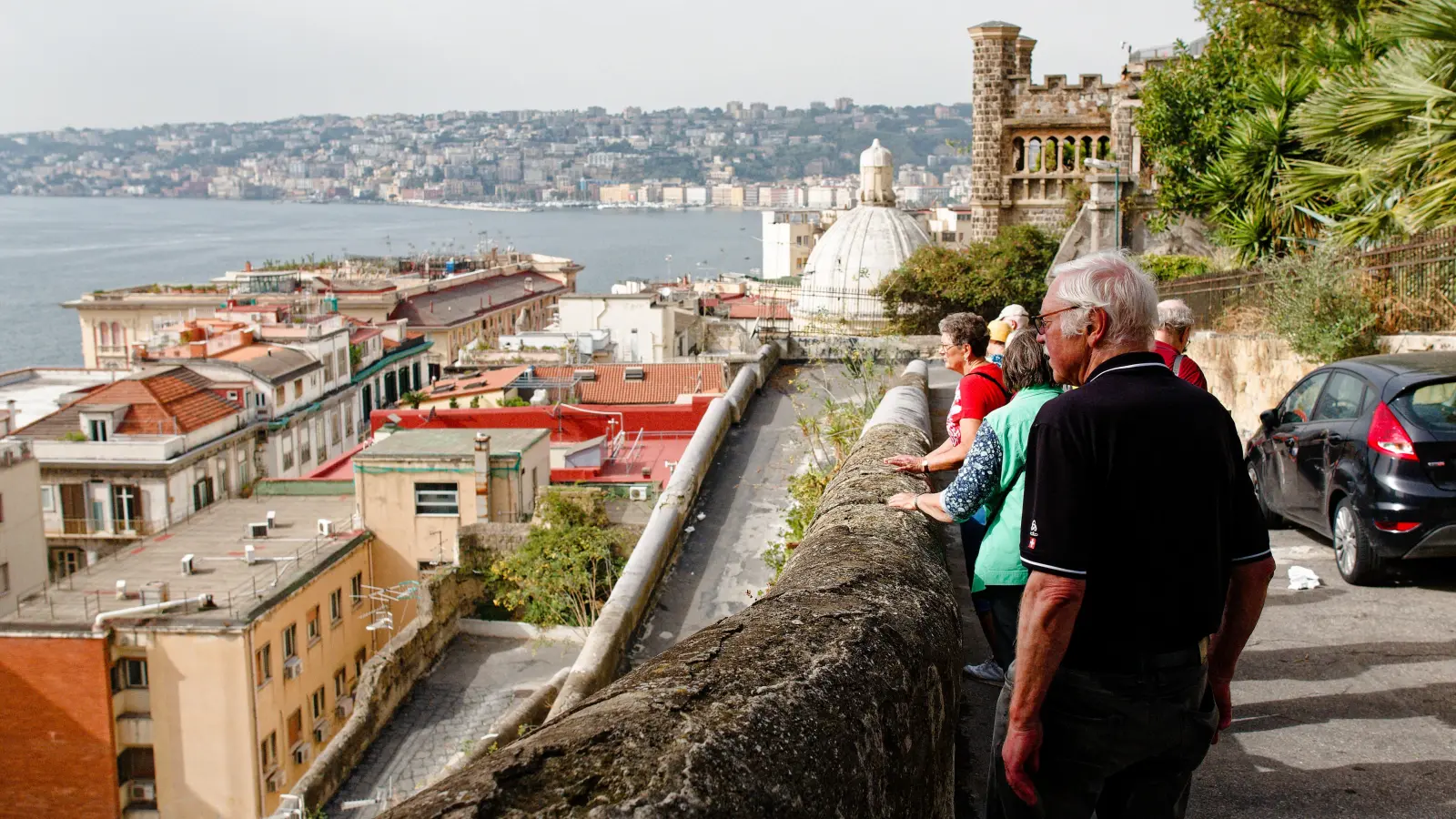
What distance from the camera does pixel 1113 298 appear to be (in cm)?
290

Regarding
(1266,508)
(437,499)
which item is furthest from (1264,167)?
(437,499)

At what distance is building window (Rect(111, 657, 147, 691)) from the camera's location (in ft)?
75.8

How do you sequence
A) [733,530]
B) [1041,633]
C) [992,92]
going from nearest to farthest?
[1041,633]
[733,530]
[992,92]

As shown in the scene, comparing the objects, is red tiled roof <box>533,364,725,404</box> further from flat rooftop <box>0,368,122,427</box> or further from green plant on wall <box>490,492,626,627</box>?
flat rooftop <box>0,368,122,427</box>

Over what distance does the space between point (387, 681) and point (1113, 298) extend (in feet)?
52.0

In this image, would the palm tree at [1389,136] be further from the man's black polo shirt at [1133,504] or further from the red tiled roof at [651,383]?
the red tiled roof at [651,383]

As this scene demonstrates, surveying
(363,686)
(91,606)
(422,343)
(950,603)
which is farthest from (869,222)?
(950,603)

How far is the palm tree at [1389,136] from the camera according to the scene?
12023 millimetres

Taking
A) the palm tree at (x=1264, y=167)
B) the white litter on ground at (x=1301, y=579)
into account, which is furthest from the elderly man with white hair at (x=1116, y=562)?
the palm tree at (x=1264, y=167)

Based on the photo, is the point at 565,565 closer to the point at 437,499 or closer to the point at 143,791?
the point at 437,499

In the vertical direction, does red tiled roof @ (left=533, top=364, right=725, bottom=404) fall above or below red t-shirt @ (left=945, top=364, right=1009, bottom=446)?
below

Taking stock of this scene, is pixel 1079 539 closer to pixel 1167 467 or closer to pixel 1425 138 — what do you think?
pixel 1167 467

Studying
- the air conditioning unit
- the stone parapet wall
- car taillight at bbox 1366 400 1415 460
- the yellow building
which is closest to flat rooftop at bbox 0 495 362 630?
the yellow building

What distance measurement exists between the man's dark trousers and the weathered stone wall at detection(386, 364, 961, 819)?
248 mm
